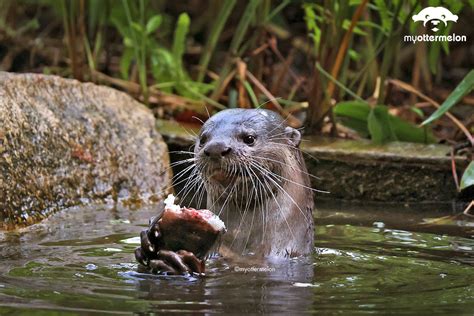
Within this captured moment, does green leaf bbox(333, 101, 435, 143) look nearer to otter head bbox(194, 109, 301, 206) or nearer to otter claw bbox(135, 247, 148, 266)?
otter head bbox(194, 109, 301, 206)

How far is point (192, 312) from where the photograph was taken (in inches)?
99.7

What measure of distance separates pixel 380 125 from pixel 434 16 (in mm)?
579

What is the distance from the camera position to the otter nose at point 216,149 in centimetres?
321

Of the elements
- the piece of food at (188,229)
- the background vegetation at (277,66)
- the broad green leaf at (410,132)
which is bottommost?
the piece of food at (188,229)

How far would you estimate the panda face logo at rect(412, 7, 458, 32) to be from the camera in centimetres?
461

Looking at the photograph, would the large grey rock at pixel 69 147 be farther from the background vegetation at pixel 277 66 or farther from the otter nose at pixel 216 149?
the otter nose at pixel 216 149

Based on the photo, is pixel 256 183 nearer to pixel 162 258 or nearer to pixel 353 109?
pixel 162 258

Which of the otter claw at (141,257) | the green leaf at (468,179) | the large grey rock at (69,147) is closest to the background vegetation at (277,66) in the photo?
the green leaf at (468,179)

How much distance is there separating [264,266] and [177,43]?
2.52m

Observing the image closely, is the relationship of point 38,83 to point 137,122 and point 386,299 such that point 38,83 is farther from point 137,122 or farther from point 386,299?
point 386,299

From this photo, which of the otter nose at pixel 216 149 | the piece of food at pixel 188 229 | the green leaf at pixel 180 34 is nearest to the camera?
the piece of food at pixel 188 229

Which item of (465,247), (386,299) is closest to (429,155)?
(465,247)

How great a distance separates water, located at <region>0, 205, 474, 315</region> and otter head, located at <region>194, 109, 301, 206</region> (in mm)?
251

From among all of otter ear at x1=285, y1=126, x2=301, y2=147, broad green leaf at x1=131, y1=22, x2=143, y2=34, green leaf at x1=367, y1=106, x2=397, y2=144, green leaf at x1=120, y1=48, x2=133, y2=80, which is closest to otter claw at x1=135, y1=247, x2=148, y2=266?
otter ear at x1=285, y1=126, x2=301, y2=147
